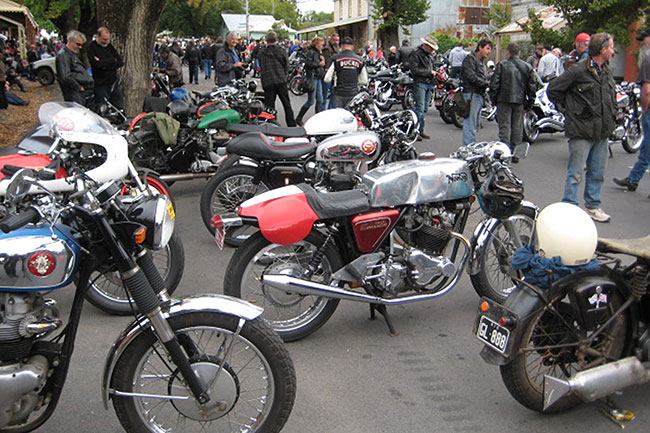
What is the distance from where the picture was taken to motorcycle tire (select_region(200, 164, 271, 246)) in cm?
571

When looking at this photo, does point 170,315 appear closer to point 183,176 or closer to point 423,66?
point 183,176

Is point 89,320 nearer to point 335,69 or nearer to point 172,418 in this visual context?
point 172,418

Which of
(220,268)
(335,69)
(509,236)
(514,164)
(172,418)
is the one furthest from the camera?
(335,69)

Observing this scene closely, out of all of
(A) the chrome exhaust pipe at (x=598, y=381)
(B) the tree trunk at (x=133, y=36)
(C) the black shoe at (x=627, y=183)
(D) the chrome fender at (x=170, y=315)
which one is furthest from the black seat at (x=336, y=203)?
(B) the tree trunk at (x=133, y=36)

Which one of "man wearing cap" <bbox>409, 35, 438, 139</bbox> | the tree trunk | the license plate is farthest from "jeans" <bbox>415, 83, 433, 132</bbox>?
the license plate

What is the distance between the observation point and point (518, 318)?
279cm

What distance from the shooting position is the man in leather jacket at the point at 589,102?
5931 mm

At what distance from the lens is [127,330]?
7.97 ft

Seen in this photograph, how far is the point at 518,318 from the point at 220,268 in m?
3.16

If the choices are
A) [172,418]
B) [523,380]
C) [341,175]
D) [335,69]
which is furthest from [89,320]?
[335,69]

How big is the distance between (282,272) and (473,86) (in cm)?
673

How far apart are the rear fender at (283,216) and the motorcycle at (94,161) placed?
0.62 meters

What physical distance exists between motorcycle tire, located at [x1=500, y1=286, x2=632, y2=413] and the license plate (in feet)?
0.39

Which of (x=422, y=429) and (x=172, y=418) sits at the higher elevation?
(x=172, y=418)
